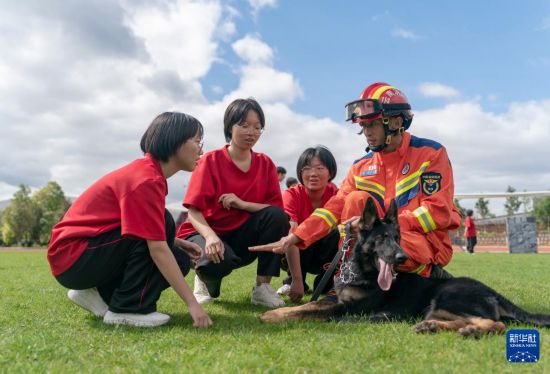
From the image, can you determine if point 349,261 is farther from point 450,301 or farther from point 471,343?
point 471,343

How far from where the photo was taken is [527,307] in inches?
175


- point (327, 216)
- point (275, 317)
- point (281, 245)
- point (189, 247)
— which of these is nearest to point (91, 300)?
point (189, 247)

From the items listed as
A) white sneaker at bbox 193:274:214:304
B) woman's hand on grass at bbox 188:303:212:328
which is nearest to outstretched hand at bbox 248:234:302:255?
woman's hand on grass at bbox 188:303:212:328

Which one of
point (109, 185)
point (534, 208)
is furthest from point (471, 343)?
point (534, 208)

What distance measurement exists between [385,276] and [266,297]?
58.1 inches

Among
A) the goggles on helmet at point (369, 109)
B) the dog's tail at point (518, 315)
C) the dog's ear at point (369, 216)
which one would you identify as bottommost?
the dog's tail at point (518, 315)

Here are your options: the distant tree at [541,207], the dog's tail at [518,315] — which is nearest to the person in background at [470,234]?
the dog's tail at [518,315]

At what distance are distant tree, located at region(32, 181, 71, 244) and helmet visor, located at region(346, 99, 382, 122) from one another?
53.6m

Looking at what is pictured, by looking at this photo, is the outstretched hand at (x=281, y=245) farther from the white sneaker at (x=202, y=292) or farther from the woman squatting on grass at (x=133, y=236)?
the white sneaker at (x=202, y=292)

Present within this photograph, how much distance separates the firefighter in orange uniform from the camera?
3.79 meters

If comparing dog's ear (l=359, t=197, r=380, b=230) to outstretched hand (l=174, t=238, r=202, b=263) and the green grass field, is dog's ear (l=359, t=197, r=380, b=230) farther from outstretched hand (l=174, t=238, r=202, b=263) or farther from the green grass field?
outstretched hand (l=174, t=238, r=202, b=263)

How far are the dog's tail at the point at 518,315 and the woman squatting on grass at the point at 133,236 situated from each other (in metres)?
2.09

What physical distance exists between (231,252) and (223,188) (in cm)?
66

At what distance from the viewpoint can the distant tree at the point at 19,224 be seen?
52188mm
